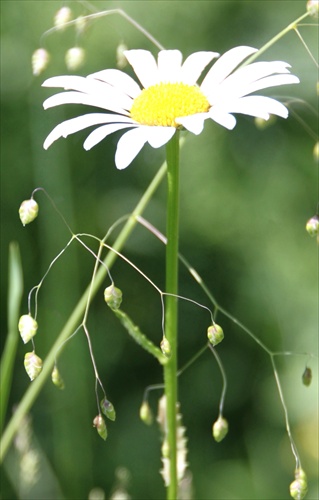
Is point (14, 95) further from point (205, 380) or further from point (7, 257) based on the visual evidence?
point (205, 380)

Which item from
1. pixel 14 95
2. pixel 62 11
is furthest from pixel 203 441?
pixel 62 11

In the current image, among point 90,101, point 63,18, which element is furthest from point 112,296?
point 63,18

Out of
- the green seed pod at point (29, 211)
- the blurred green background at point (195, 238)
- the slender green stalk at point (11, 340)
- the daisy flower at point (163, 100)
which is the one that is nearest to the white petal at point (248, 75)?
the daisy flower at point (163, 100)

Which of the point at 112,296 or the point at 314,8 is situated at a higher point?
the point at 314,8

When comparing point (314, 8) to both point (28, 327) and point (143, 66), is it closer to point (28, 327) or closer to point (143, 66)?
point (143, 66)

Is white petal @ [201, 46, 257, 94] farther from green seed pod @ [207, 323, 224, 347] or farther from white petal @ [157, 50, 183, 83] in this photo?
green seed pod @ [207, 323, 224, 347]

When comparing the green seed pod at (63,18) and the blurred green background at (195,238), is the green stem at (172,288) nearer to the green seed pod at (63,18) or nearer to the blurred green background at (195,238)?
the green seed pod at (63,18)
